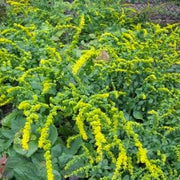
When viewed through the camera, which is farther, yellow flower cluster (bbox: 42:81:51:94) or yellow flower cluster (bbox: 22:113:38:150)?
yellow flower cluster (bbox: 42:81:51:94)

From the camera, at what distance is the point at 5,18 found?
3998 millimetres

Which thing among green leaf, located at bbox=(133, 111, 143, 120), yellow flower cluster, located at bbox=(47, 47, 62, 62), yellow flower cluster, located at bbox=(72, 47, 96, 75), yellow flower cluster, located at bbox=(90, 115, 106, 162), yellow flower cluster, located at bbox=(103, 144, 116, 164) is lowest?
green leaf, located at bbox=(133, 111, 143, 120)

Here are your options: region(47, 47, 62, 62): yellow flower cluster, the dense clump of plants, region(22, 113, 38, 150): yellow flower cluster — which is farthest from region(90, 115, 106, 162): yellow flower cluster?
region(47, 47, 62, 62): yellow flower cluster

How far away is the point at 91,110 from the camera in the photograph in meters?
2.42

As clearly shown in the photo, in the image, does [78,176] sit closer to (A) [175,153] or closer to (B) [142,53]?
(A) [175,153]

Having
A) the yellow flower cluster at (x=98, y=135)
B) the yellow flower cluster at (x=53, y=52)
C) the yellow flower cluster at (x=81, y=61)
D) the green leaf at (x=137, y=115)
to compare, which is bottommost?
the green leaf at (x=137, y=115)

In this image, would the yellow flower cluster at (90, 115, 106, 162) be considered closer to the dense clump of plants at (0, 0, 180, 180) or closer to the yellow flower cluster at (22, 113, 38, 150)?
the dense clump of plants at (0, 0, 180, 180)

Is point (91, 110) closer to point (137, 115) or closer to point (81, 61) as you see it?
point (81, 61)

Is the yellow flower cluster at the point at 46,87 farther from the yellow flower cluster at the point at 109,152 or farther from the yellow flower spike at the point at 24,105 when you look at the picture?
the yellow flower cluster at the point at 109,152

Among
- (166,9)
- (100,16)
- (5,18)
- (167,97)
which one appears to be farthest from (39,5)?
(167,97)

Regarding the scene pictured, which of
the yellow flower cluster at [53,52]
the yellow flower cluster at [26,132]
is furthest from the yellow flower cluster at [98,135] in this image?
the yellow flower cluster at [53,52]

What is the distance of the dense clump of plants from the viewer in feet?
7.57

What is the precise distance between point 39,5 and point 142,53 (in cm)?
162

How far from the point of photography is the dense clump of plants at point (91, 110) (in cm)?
231
